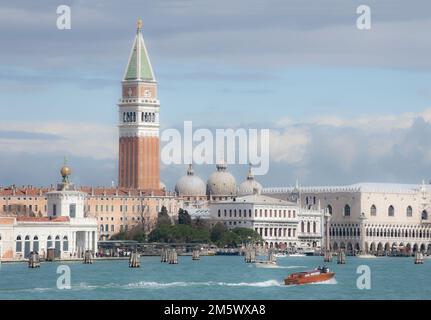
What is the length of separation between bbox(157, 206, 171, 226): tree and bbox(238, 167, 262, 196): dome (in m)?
21.8

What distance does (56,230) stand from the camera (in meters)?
87.4

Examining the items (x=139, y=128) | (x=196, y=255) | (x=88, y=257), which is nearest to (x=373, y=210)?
(x=139, y=128)

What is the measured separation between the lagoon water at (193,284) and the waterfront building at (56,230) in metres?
4.54

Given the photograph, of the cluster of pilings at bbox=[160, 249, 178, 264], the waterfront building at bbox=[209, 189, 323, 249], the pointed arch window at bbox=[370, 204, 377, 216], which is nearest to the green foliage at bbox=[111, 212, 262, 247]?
the waterfront building at bbox=[209, 189, 323, 249]

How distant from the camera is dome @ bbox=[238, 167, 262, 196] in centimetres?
14362

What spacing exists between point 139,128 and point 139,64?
561 centimetres

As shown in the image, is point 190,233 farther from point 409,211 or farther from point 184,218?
point 409,211

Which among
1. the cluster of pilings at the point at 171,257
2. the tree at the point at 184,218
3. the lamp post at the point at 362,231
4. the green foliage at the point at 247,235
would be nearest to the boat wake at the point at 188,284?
the cluster of pilings at the point at 171,257

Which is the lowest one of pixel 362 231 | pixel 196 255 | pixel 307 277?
pixel 307 277

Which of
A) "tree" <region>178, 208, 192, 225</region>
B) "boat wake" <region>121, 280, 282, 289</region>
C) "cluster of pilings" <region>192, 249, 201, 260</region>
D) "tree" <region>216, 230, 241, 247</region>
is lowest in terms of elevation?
"boat wake" <region>121, 280, 282, 289</region>

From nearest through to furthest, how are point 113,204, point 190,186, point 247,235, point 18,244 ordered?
point 18,244
point 247,235
point 113,204
point 190,186

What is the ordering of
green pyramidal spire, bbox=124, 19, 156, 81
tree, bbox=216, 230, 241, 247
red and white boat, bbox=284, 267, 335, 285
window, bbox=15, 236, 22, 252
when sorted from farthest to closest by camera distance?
green pyramidal spire, bbox=124, 19, 156, 81 → tree, bbox=216, 230, 241, 247 → window, bbox=15, 236, 22, 252 → red and white boat, bbox=284, 267, 335, 285

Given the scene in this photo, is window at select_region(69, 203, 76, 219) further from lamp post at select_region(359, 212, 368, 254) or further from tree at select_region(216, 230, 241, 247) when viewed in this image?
lamp post at select_region(359, 212, 368, 254)
